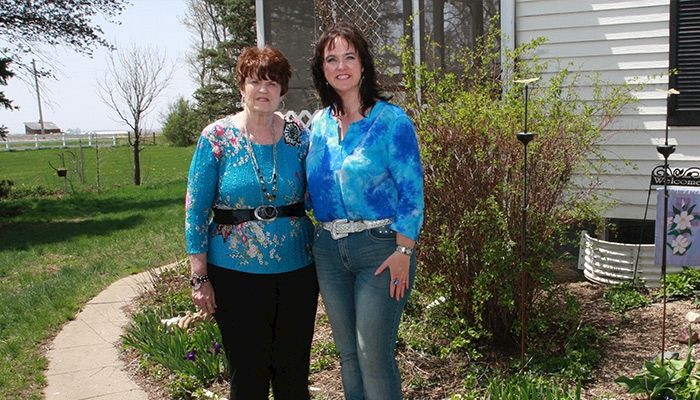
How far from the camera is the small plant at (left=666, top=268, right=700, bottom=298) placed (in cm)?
480

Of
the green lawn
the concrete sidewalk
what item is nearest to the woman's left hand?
the concrete sidewalk

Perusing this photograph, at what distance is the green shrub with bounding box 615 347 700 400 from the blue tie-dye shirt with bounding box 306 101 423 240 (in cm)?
149

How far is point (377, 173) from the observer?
2393 millimetres

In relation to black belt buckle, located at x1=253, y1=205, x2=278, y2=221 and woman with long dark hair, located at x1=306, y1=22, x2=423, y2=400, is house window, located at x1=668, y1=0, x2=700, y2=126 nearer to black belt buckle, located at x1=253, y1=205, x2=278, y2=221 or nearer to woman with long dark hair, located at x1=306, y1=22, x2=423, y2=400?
woman with long dark hair, located at x1=306, y1=22, x2=423, y2=400

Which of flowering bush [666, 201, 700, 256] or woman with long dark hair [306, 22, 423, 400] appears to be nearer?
woman with long dark hair [306, 22, 423, 400]

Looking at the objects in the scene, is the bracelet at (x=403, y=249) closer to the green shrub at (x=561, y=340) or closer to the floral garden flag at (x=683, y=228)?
the green shrub at (x=561, y=340)

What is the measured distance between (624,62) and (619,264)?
5.74 ft

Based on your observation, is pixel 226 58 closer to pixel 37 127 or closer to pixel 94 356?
pixel 94 356

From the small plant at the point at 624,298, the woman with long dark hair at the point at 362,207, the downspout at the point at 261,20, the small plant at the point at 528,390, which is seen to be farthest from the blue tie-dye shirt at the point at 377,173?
the downspout at the point at 261,20

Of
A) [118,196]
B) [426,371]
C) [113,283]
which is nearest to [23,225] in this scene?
[118,196]

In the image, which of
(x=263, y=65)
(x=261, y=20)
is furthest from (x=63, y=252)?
(x=263, y=65)

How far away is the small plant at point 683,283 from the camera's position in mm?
4797

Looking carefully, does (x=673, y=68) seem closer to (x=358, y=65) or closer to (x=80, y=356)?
(x=358, y=65)

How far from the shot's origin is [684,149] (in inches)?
221
